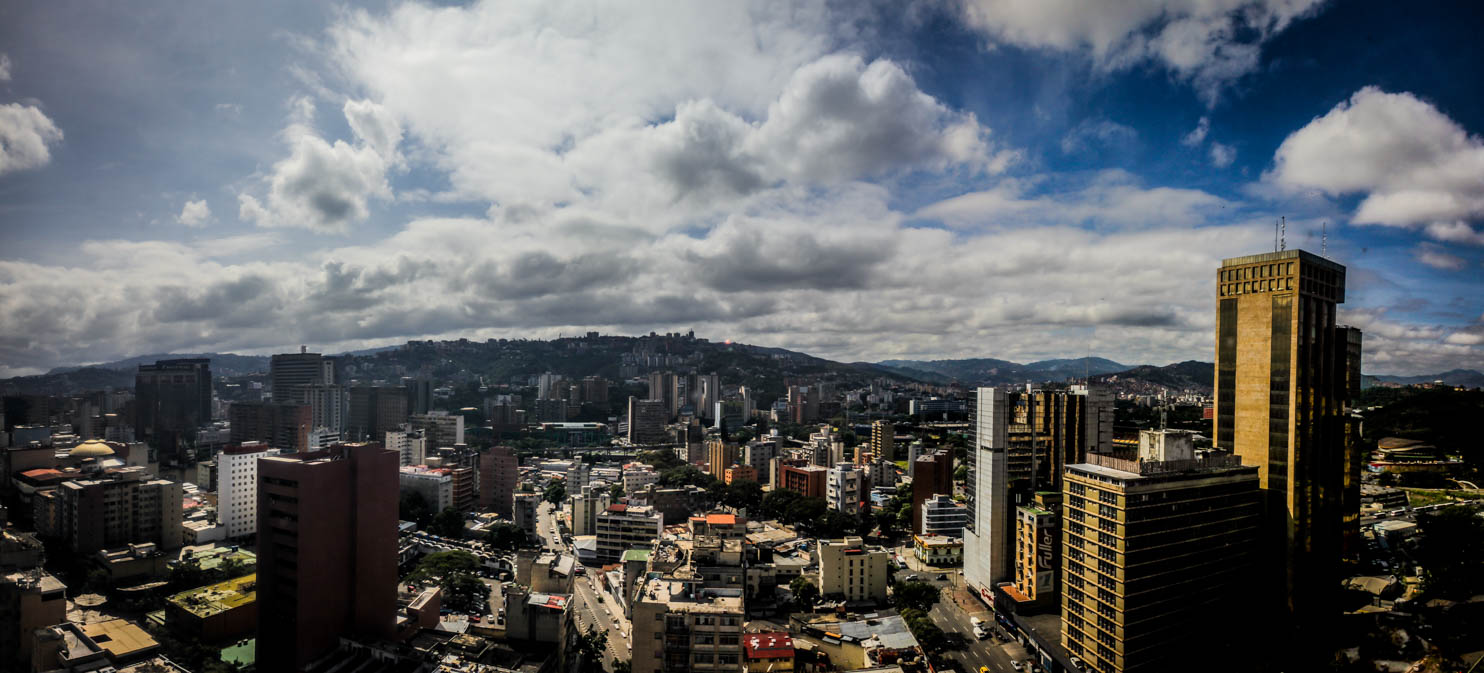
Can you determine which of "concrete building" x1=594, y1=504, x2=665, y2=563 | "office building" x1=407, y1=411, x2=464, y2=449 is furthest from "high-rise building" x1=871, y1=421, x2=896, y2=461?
"office building" x1=407, y1=411, x2=464, y2=449

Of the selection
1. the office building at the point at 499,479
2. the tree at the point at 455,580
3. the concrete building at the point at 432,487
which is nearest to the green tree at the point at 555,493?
the office building at the point at 499,479

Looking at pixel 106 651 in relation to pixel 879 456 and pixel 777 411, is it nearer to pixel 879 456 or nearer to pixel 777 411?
pixel 879 456

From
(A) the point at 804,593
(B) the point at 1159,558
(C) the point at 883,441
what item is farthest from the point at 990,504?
(C) the point at 883,441

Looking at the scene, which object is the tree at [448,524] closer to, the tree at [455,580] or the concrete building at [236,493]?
the tree at [455,580]

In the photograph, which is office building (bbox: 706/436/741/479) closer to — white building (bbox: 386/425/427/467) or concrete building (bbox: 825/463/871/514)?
concrete building (bbox: 825/463/871/514)

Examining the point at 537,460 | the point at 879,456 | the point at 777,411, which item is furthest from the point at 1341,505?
the point at 777,411
